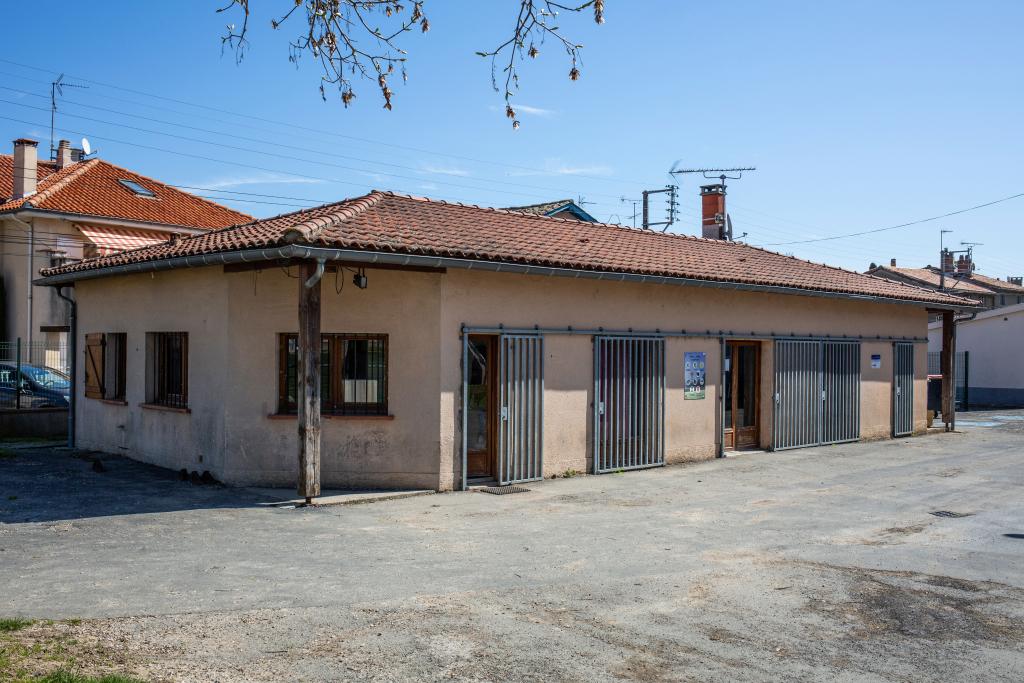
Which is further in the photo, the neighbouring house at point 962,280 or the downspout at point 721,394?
the neighbouring house at point 962,280

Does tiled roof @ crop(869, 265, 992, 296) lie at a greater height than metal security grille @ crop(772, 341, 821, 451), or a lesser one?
greater

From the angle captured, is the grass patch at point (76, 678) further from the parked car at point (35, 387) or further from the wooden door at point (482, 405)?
the parked car at point (35, 387)

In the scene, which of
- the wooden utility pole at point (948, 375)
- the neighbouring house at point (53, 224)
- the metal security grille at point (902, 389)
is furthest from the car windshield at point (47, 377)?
the wooden utility pole at point (948, 375)

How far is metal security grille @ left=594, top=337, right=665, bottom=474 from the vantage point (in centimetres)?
1355

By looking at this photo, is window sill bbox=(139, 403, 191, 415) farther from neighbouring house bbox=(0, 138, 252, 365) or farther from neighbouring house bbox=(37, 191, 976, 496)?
neighbouring house bbox=(0, 138, 252, 365)

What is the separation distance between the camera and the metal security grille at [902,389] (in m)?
19.6

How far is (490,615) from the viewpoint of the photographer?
628 centimetres

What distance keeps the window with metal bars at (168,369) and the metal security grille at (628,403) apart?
607 cm

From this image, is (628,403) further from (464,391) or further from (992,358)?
(992,358)

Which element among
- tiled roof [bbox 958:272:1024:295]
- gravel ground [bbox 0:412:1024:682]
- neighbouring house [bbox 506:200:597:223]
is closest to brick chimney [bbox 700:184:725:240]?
neighbouring house [bbox 506:200:597:223]

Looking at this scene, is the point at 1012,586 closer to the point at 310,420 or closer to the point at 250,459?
the point at 310,420

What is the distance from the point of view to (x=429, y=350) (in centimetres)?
1152

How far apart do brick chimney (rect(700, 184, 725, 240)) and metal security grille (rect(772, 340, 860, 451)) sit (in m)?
6.62

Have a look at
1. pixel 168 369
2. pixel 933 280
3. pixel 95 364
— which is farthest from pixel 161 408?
pixel 933 280
